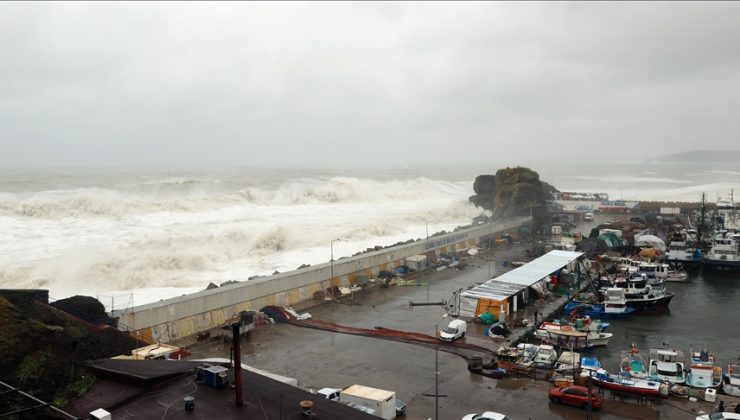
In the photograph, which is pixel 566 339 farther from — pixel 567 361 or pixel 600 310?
pixel 600 310

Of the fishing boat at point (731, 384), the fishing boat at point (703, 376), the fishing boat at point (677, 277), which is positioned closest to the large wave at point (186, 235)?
the fishing boat at point (677, 277)

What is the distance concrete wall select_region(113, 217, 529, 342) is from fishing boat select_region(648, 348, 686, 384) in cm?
1434

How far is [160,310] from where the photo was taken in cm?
1983

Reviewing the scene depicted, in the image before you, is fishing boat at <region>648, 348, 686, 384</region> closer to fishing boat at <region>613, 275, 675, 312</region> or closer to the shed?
fishing boat at <region>613, 275, 675, 312</region>

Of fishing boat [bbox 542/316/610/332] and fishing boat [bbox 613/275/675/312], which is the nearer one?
fishing boat [bbox 542/316/610/332]

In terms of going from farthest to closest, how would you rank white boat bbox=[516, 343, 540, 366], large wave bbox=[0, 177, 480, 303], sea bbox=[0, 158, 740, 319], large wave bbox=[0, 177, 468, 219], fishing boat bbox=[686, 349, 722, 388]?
large wave bbox=[0, 177, 468, 219] → large wave bbox=[0, 177, 480, 303] → sea bbox=[0, 158, 740, 319] → white boat bbox=[516, 343, 540, 366] → fishing boat bbox=[686, 349, 722, 388]

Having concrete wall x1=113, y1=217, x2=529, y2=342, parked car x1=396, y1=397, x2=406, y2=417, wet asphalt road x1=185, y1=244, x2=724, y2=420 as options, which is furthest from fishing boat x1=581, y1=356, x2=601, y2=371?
concrete wall x1=113, y1=217, x2=529, y2=342

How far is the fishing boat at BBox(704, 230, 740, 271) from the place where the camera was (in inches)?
1400

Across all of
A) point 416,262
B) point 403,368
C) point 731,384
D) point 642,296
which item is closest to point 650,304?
point 642,296

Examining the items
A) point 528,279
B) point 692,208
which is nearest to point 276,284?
point 528,279

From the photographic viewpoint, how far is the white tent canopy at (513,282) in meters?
23.8

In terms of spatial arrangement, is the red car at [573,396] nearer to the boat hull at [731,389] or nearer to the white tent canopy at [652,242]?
the boat hull at [731,389]

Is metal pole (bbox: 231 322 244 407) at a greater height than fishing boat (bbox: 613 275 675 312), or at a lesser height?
greater

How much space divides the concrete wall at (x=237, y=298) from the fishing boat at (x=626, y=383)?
13025 millimetres
